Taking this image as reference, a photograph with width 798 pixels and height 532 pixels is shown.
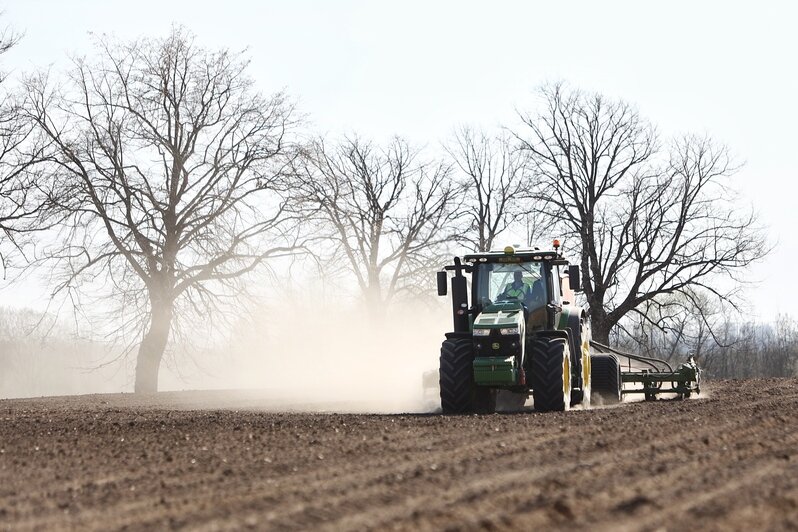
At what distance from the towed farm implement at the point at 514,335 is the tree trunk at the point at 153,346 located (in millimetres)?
14084

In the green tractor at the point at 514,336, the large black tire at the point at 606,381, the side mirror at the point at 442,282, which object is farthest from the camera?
the large black tire at the point at 606,381

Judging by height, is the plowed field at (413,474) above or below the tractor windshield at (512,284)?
below

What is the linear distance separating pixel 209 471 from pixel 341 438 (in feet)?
9.24

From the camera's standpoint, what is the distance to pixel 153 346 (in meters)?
32.0

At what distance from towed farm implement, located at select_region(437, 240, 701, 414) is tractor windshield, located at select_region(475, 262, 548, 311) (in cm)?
2

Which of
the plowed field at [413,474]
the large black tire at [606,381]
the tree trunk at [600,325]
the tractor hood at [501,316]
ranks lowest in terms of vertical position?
the plowed field at [413,474]

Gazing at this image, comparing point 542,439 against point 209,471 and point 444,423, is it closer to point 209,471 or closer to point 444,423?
point 444,423

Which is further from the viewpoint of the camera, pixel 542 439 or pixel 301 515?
pixel 542 439

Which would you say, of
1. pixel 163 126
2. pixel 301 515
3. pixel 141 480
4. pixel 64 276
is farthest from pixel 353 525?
pixel 163 126

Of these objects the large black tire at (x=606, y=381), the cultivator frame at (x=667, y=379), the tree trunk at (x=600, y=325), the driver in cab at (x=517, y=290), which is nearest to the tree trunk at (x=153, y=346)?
the cultivator frame at (x=667, y=379)

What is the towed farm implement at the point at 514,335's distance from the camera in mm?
16281

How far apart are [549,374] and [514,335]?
0.89 meters

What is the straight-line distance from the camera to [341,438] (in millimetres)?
11812

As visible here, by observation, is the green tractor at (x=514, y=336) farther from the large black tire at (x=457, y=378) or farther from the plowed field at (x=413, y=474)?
the plowed field at (x=413, y=474)
